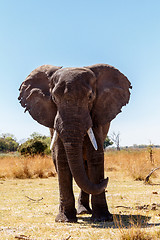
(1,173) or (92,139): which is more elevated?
(92,139)

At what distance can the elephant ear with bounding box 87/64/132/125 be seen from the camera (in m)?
5.89

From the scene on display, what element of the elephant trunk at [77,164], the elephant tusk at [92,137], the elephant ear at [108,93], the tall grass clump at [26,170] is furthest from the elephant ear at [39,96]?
the tall grass clump at [26,170]

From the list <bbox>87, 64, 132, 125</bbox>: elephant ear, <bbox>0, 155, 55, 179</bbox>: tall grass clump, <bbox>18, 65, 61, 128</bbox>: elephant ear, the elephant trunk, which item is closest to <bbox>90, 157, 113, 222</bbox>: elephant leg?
the elephant trunk

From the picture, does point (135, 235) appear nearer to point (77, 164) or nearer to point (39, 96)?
point (77, 164)

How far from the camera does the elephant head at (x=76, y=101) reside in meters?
5.02

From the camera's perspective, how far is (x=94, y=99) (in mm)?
5844

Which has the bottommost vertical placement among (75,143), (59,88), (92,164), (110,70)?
(92,164)

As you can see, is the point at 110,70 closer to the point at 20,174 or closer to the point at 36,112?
the point at 36,112

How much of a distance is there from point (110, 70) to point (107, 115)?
1022 millimetres

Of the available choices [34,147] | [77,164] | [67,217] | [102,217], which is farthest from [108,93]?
[34,147]

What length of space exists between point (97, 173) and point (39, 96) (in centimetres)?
201

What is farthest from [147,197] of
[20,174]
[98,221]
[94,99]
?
[20,174]

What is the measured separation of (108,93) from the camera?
240 inches

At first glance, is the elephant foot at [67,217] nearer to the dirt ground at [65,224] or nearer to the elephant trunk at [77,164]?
the dirt ground at [65,224]
